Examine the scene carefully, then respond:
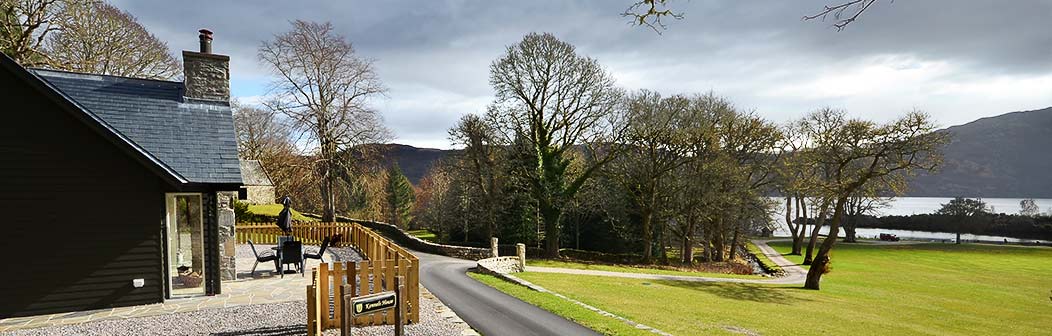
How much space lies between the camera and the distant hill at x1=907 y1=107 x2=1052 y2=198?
16575 cm

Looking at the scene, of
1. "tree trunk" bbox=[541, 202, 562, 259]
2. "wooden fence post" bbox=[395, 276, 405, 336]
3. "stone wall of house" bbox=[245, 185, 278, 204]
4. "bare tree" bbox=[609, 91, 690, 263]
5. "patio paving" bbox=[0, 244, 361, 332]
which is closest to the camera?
"wooden fence post" bbox=[395, 276, 405, 336]

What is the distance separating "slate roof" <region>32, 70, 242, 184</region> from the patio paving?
8.77ft

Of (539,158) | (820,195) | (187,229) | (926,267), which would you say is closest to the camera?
(187,229)

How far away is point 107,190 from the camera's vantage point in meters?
10.8

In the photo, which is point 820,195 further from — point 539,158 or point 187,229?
point 187,229

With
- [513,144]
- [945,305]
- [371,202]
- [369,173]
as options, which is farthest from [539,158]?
[371,202]

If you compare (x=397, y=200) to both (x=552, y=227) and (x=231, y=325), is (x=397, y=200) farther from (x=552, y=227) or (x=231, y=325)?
(x=231, y=325)

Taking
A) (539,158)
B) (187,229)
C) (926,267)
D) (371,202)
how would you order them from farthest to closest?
(371,202) < (926,267) < (539,158) < (187,229)

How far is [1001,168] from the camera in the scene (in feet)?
581

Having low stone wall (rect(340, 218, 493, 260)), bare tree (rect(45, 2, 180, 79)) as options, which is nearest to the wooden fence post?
low stone wall (rect(340, 218, 493, 260))

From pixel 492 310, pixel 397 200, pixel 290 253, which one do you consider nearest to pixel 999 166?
pixel 397 200

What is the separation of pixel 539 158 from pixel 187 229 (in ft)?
67.5

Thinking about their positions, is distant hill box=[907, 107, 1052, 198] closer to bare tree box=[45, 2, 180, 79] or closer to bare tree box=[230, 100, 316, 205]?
bare tree box=[230, 100, 316, 205]

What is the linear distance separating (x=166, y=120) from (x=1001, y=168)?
239 m
